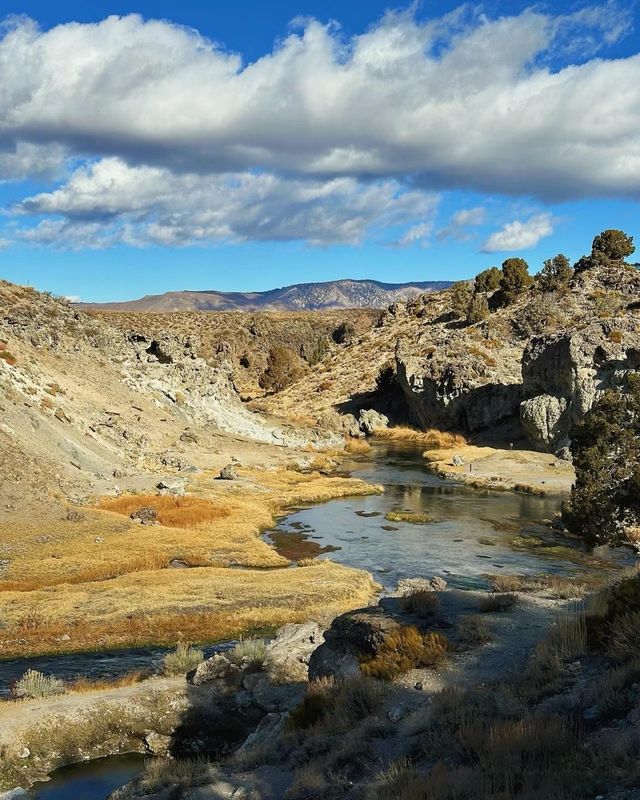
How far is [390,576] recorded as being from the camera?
123 ft

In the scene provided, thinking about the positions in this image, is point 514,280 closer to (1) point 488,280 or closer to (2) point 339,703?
(1) point 488,280

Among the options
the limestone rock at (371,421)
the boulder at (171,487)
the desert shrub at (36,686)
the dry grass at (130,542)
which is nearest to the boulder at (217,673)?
the desert shrub at (36,686)

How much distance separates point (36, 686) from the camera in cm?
2211

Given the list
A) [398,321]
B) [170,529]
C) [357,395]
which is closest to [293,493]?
[170,529]

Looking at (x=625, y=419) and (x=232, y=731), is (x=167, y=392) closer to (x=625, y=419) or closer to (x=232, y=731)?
(x=625, y=419)

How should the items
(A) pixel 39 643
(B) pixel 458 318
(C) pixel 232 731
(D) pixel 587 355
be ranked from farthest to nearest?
(B) pixel 458 318
(D) pixel 587 355
(A) pixel 39 643
(C) pixel 232 731

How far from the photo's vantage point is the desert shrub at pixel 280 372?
506 feet

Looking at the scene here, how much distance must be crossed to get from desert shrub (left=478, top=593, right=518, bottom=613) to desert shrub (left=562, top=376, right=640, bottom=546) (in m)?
15.4

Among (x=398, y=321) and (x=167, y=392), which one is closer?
(x=167, y=392)

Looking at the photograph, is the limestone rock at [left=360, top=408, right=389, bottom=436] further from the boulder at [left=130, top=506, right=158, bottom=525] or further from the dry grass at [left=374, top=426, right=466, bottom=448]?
the boulder at [left=130, top=506, right=158, bottom=525]

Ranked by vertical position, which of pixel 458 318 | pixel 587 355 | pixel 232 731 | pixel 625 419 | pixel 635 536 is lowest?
pixel 232 731

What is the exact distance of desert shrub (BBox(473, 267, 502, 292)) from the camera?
146 m

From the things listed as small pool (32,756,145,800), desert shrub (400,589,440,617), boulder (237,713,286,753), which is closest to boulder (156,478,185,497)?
small pool (32,756,145,800)

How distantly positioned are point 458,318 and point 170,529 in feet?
342
